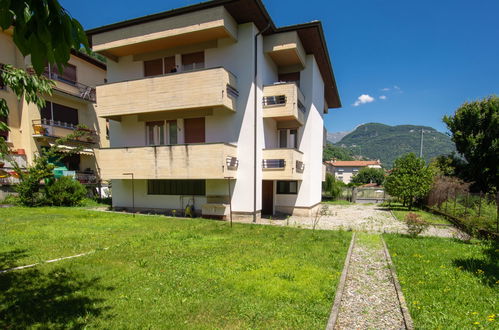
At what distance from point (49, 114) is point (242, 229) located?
20.3 m

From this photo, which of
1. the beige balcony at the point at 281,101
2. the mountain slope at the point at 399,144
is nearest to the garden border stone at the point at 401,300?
the beige balcony at the point at 281,101

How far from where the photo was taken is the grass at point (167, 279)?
13.3 feet

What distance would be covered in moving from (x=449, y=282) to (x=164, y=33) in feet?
48.0

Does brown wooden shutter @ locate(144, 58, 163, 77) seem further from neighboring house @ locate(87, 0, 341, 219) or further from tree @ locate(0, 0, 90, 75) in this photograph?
tree @ locate(0, 0, 90, 75)

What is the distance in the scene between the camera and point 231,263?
661 cm

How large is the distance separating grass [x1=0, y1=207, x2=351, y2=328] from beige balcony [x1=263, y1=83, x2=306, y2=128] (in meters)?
7.09

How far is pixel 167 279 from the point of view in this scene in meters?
5.46

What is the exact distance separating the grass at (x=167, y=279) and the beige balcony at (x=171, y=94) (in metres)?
6.28

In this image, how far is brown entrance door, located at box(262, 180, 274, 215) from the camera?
16656mm

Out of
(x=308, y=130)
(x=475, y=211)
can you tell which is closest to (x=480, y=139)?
(x=475, y=211)

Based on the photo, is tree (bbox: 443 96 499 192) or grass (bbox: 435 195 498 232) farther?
tree (bbox: 443 96 499 192)

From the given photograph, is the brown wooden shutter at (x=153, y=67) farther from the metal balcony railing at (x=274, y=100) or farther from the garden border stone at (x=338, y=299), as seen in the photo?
the garden border stone at (x=338, y=299)

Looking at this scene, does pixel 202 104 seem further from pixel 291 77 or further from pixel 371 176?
pixel 371 176

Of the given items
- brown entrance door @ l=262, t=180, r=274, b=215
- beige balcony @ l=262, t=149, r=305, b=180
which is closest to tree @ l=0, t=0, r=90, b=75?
beige balcony @ l=262, t=149, r=305, b=180
